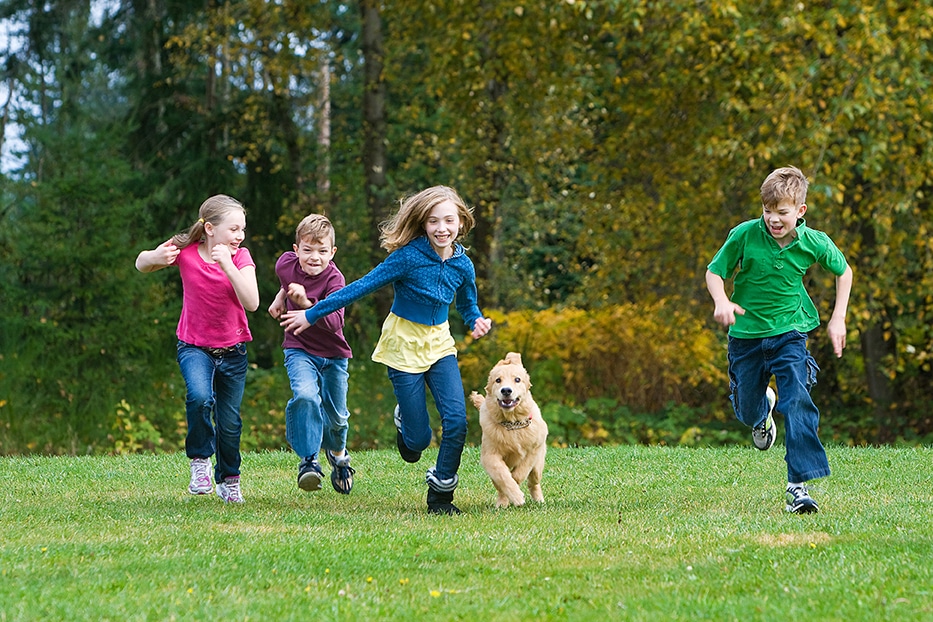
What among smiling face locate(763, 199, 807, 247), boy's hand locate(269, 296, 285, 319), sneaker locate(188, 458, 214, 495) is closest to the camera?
smiling face locate(763, 199, 807, 247)

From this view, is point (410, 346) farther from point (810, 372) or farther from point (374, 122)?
point (374, 122)

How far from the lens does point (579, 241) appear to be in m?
16.1

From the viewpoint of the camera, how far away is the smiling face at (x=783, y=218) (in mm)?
6793

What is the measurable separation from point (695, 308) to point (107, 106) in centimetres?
2890

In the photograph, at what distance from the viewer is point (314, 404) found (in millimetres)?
7250

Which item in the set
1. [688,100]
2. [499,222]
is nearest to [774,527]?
[688,100]

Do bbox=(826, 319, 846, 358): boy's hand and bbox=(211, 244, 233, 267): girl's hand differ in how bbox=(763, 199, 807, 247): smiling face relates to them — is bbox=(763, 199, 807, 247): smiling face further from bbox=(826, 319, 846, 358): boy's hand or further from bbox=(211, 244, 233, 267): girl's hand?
bbox=(211, 244, 233, 267): girl's hand

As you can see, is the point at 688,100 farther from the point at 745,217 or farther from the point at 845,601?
the point at 845,601

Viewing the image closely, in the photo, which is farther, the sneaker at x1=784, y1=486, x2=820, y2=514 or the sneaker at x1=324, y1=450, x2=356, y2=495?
the sneaker at x1=324, y1=450, x2=356, y2=495

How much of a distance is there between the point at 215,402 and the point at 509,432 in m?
1.92

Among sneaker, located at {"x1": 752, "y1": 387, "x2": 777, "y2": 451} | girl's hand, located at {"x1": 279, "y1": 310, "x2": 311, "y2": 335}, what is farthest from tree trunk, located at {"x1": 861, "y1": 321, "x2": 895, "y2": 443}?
girl's hand, located at {"x1": 279, "y1": 310, "x2": 311, "y2": 335}

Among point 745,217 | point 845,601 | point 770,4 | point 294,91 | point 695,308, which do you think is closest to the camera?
point 845,601

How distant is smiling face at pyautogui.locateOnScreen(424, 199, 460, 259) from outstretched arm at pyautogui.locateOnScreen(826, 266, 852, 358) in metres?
2.24

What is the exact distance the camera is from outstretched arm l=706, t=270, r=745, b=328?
6.42m
